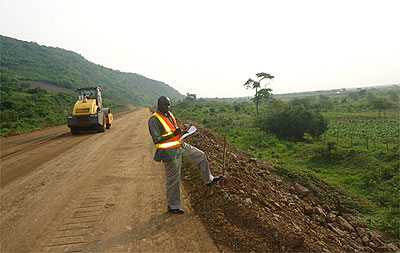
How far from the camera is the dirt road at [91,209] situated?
3.22 m

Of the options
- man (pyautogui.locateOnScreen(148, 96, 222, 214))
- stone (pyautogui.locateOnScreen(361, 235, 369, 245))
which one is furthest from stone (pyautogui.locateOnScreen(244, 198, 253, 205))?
stone (pyautogui.locateOnScreen(361, 235, 369, 245))

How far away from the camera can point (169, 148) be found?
3689 millimetres

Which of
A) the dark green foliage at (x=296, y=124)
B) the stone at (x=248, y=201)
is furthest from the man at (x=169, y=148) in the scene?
the dark green foliage at (x=296, y=124)

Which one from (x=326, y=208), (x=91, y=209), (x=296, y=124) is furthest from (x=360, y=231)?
(x=296, y=124)

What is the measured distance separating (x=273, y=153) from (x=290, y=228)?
10.1m

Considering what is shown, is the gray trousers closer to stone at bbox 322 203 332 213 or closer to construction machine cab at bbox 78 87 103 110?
stone at bbox 322 203 332 213

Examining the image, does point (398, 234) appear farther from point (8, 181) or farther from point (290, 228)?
point (8, 181)

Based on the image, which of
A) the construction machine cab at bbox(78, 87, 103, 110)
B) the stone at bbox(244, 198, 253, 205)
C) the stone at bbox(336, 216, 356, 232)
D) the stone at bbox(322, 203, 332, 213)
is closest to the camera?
the stone at bbox(244, 198, 253, 205)

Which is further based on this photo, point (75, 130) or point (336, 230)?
point (75, 130)

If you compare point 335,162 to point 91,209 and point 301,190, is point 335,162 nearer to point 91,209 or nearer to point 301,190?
point 301,190

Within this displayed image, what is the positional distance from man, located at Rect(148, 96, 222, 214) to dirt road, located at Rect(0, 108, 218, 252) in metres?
0.42

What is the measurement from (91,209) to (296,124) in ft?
53.1

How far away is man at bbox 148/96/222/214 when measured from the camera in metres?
3.69

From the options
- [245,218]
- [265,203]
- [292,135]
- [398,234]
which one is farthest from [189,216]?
[292,135]
